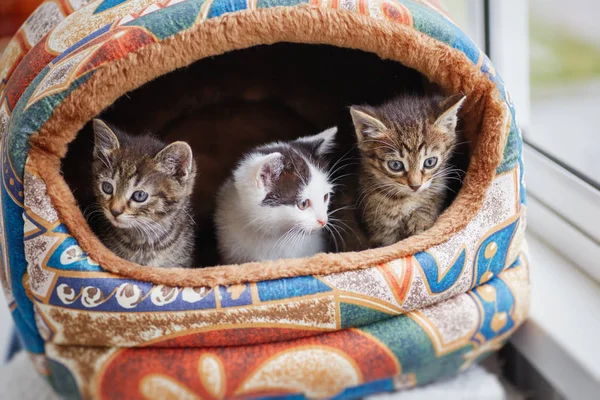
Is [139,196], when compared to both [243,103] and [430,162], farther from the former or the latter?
[430,162]

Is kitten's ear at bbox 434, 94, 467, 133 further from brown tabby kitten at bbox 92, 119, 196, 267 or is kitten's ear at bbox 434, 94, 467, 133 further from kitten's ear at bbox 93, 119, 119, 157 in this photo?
kitten's ear at bbox 93, 119, 119, 157

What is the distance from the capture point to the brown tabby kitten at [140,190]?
1353mm

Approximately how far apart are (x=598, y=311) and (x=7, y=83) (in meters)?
1.55

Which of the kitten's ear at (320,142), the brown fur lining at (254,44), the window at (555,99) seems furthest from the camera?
the window at (555,99)

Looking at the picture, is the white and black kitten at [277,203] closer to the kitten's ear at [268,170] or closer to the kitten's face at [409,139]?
the kitten's ear at [268,170]

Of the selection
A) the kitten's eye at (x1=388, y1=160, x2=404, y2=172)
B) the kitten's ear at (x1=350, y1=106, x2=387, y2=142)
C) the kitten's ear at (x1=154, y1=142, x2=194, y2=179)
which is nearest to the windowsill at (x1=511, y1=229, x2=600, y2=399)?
the kitten's eye at (x1=388, y1=160, x2=404, y2=172)

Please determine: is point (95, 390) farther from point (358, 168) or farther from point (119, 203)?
point (358, 168)

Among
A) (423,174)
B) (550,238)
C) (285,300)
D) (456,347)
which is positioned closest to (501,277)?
(456,347)

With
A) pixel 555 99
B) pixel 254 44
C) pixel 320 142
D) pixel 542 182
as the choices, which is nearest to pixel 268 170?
pixel 320 142

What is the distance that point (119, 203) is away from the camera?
1345 millimetres

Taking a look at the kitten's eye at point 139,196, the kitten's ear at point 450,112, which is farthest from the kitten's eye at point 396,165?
the kitten's eye at point 139,196

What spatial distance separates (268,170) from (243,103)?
0.49 metres

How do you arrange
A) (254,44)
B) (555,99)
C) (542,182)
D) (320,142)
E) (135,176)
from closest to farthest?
(254,44)
(135,176)
(320,142)
(542,182)
(555,99)

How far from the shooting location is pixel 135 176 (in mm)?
1352
